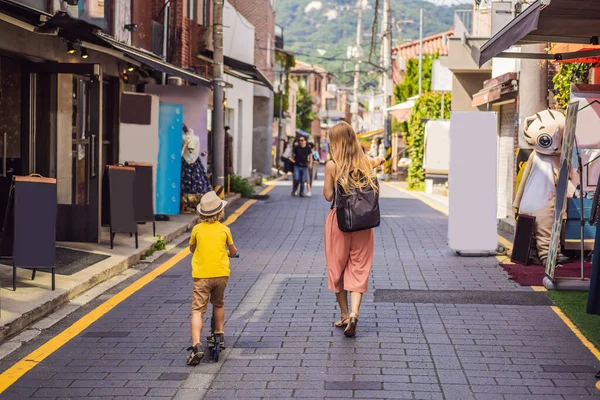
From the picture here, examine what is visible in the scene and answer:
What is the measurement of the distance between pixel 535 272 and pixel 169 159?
836 cm

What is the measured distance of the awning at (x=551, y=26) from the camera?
8492 millimetres

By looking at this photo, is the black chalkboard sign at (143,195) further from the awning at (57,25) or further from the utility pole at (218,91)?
the utility pole at (218,91)

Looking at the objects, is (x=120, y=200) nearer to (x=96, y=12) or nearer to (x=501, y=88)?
(x=96, y=12)

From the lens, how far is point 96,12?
1681 cm

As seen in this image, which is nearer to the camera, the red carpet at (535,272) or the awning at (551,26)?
the awning at (551,26)

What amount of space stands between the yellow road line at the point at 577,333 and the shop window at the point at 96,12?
357 inches

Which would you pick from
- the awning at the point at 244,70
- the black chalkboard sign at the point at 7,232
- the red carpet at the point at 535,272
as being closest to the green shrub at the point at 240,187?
the awning at the point at 244,70

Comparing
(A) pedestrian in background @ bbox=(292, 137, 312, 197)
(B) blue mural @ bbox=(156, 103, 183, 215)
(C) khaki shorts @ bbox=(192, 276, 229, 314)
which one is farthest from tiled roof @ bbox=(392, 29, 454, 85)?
(C) khaki shorts @ bbox=(192, 276, 229, 314)

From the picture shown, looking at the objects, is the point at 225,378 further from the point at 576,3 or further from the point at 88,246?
the point at 88,246

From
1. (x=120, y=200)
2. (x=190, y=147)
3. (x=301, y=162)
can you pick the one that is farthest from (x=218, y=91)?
(x=301, y=162)

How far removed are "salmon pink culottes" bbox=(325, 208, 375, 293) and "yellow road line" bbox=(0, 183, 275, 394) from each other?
86.6 inches

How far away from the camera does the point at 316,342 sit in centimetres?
794

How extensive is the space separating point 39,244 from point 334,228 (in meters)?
3.03

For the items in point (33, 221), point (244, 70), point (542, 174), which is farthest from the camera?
point (244, 70)
